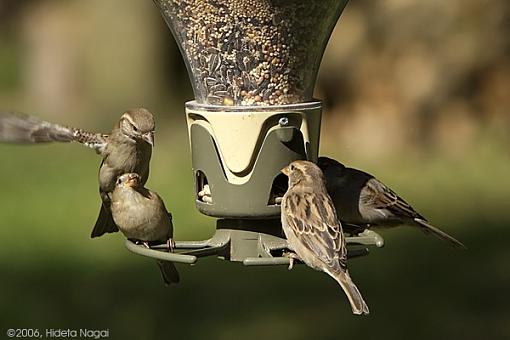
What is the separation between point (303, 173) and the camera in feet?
17.9

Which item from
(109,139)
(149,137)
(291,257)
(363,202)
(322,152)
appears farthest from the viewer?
(322,152)

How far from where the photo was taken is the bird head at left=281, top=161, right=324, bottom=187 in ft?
17.8

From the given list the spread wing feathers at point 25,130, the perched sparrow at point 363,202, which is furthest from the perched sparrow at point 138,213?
the perched sparrow at point 363,202

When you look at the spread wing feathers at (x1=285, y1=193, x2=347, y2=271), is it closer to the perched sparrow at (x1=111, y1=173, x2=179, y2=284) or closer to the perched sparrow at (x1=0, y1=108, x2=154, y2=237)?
the perched sparrow at (x1=111, y1=173, x2=179, y2=284)

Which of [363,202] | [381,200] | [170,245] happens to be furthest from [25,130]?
[381,200]

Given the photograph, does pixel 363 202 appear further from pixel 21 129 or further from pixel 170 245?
pixel 21 129

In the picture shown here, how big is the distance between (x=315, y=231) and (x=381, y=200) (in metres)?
0.95

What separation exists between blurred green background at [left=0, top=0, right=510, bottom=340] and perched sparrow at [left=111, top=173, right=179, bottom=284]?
352cm

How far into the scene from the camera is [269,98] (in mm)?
5578

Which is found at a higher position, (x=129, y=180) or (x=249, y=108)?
(x=249, y=108)

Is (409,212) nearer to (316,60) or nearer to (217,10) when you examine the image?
(316,60)

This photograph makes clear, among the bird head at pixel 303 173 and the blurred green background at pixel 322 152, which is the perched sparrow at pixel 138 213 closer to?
the bird head at pixel 303 173

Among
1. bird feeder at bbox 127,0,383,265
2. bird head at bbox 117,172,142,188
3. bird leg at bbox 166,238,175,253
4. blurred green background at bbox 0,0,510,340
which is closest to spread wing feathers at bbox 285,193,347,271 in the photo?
bird feeder at bbox 127,0,383,265

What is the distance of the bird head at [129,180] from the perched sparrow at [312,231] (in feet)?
2.18
